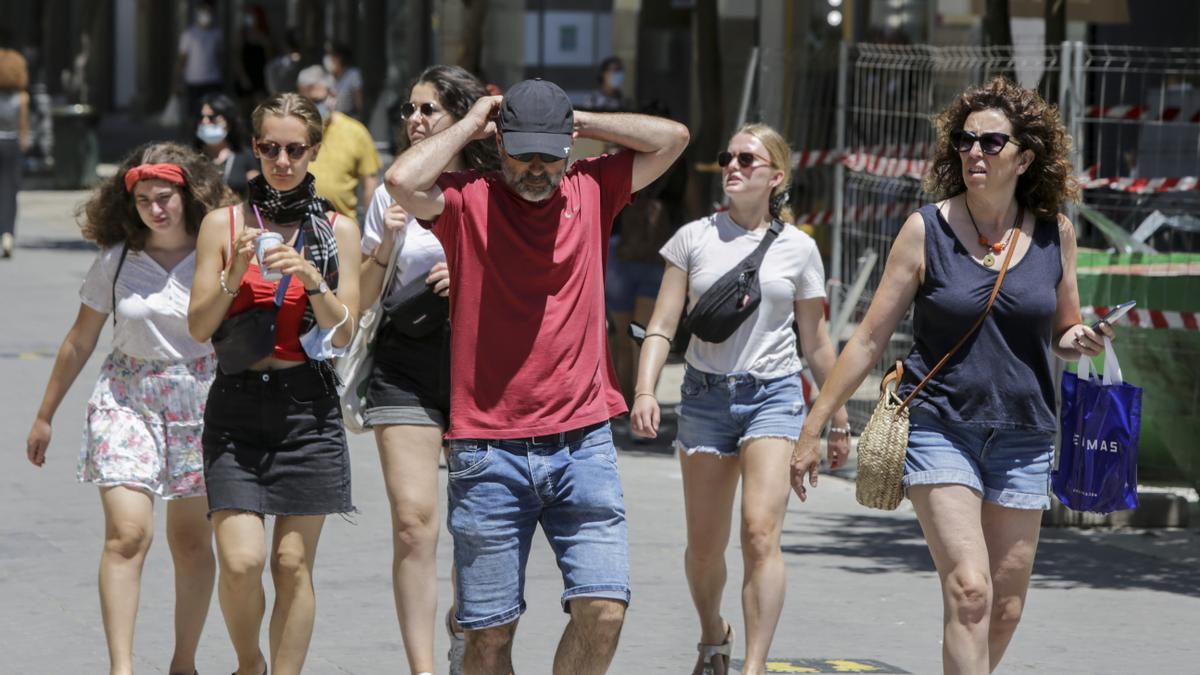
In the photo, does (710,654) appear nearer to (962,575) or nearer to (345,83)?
(962,575)

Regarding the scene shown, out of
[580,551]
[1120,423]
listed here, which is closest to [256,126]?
[580,551]

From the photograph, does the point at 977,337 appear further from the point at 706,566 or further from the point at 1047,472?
the point at 706,566

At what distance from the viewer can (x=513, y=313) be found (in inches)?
198

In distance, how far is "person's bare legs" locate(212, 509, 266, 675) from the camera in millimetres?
5625

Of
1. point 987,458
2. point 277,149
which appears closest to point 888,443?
point 987,458

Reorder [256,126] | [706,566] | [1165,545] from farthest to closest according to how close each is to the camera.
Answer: [1165,545] < [706,566] < [256,126]

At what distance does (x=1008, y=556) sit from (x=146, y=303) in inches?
100

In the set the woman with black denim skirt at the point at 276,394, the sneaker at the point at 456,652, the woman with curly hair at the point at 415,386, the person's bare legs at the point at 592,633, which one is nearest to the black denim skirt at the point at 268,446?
the woman with black denim skirt at the point at 276,394

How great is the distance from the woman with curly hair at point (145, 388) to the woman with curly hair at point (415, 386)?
1.67ft

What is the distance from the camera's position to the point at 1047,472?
543 cm

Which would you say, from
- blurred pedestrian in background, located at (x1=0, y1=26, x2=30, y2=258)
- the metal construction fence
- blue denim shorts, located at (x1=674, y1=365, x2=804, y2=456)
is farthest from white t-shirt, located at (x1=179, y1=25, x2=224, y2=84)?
blue denim shorts, located at (x1=674, y1=365, x2=804, y2=456)

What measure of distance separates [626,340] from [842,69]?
78.7 inches

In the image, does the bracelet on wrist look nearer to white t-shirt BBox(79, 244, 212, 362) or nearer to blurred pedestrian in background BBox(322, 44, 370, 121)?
white t-shirt BBox(79, 244, 212, 362)

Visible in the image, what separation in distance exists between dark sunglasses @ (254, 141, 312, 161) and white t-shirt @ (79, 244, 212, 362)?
487 millimetres
